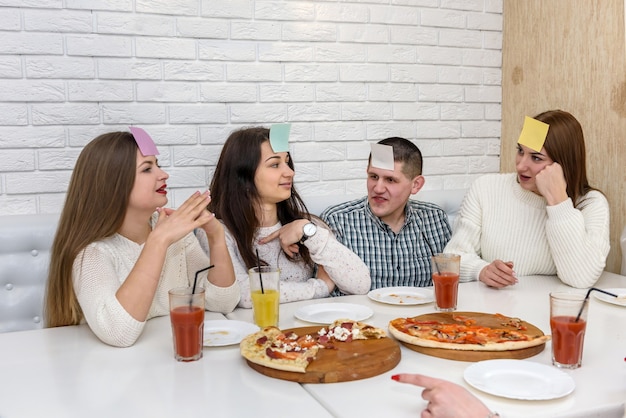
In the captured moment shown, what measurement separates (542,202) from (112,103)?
1.74m

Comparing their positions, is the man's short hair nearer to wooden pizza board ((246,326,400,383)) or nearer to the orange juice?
the orange juice

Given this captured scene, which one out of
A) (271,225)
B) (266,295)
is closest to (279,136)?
(271,225)

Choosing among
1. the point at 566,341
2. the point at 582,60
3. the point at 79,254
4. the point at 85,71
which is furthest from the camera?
the point at 582,60

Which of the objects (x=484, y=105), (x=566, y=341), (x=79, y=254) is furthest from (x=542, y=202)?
(x=79, y=254)

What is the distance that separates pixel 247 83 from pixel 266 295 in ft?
4.50

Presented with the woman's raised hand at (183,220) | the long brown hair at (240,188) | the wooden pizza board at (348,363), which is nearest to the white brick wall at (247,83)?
the long brown hair at (240,188)

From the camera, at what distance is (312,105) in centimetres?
292

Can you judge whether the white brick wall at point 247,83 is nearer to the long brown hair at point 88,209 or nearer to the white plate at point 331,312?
the long brown hair at point 88,209

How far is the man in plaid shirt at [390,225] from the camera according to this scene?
2.55 meters

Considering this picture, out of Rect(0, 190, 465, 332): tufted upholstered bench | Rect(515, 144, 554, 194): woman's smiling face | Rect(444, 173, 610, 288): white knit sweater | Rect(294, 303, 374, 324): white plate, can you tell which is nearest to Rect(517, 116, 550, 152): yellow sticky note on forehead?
Rect(515, 144, 554, 194): woman's smiling face

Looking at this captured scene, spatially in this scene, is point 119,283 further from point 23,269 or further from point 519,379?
point 519,379

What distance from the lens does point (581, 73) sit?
2.85 m

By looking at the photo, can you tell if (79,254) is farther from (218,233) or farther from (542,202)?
(542,202)

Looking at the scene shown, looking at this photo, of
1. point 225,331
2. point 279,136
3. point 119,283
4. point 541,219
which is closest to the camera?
point 225,331
